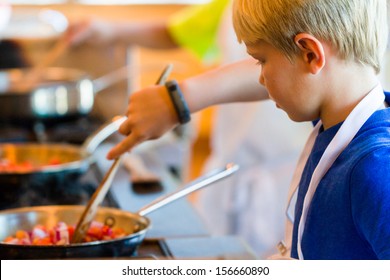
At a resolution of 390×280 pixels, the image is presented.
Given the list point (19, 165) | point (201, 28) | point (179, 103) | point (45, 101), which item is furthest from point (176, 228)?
point (201, 28)

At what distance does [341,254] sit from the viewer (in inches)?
36.0

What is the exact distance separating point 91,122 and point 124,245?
1266 millimetres

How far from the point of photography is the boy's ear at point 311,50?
0.92 m

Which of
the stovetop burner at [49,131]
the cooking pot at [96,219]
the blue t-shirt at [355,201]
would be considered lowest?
the stovetop burner at [49,131]

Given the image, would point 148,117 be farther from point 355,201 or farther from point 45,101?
point 45,101

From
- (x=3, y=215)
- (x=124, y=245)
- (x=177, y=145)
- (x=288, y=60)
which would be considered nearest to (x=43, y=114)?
(x=177, y=145)

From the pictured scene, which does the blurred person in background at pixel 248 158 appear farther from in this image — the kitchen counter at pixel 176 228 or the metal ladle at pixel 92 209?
the metal ladle at pixel 92 209

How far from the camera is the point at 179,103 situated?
46.7 inches

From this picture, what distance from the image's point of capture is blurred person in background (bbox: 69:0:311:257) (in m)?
2.22

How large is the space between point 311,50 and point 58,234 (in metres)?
0.45

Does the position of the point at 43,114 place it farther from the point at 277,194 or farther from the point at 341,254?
the point at 341,254

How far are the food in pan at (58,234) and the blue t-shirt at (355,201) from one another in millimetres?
334

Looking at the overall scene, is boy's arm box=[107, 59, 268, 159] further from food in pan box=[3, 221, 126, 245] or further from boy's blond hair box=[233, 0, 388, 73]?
boy's blond hair box=[233, 0, 388, 73]

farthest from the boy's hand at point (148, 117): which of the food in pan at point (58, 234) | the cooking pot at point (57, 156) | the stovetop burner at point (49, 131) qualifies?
the stovetop burner at point (49, 131)
